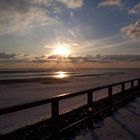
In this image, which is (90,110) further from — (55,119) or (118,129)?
(55,119)

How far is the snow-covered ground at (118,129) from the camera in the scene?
676cm

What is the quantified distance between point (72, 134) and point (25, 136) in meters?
1.37

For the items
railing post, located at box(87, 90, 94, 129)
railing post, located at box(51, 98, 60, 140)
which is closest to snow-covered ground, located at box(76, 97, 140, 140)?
railing post, located at box(87, 90, 94, 129)

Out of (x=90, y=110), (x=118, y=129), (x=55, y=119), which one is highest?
(x=55, y=119)

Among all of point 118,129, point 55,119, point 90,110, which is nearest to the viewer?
point 55,119

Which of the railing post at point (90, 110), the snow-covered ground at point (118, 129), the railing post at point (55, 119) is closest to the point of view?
the railing post at point (55, 119)

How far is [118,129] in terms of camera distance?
300 inches

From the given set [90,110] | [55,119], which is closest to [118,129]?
[90,110]

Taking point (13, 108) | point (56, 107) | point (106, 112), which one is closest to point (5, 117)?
point (106, 112)

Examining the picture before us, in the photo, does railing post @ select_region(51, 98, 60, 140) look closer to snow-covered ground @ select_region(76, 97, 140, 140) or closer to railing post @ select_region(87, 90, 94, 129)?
snow-covered ground @ select_region(76, 97, 140, 140)

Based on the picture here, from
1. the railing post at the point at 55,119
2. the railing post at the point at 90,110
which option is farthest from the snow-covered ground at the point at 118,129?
the railing post at the point at 55,119

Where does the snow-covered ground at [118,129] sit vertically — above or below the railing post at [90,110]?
below

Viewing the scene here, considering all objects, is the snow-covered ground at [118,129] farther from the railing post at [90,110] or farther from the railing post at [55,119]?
the railing post at [55,119]

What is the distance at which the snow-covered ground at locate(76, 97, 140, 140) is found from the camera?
6.76m
